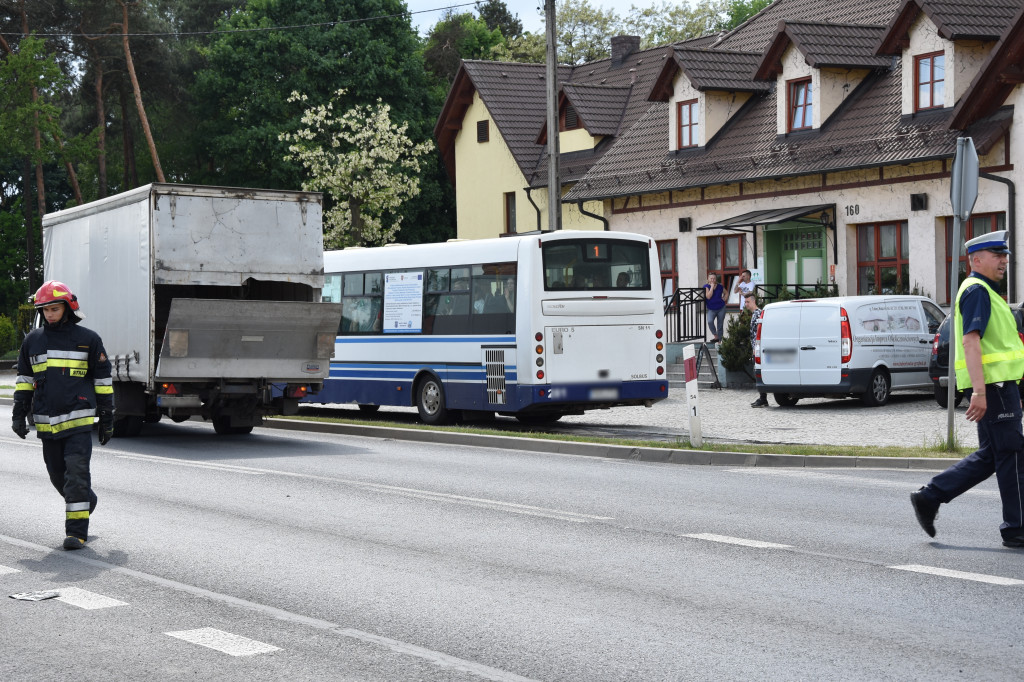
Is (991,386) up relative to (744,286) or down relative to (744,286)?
down

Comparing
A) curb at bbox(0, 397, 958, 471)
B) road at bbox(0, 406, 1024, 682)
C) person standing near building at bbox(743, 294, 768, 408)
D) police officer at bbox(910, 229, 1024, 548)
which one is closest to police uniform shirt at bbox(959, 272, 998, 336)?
police officer at bbox(910, 229, 1024, 548)

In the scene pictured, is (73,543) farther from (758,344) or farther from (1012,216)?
(1012,216)

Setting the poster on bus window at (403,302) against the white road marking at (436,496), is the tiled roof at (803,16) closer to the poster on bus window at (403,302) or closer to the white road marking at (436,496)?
the poster on bus window at (403,302)

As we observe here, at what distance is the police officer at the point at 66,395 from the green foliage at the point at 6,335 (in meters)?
→ 44.2

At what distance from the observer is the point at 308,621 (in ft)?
24.4

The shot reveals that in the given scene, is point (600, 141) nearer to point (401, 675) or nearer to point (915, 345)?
point (915, 345)

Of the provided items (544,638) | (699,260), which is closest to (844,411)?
(699,260)

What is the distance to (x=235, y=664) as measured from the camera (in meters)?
6.54

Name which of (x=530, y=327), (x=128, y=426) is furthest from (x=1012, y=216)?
(x=128, y=426)

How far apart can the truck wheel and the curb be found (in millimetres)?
2976

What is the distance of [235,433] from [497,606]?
1412cm

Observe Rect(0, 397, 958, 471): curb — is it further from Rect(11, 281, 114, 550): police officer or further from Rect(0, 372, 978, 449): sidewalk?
Rect(11, 281, 114, 550): police officer

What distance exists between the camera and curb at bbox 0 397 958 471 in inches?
583

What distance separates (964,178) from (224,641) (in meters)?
10.5
